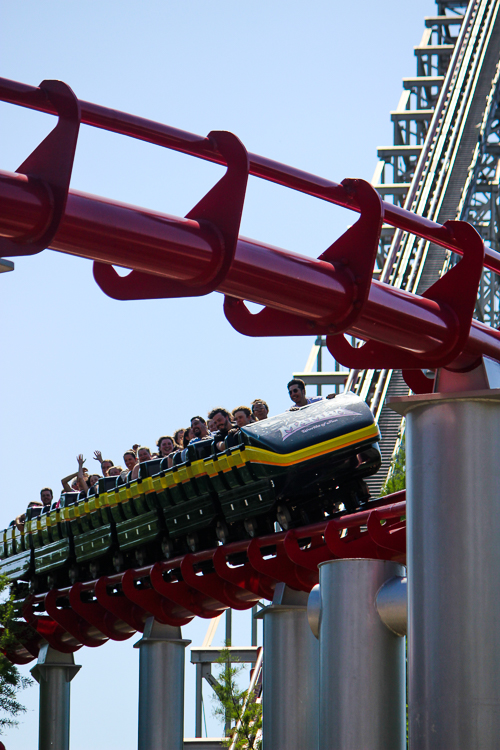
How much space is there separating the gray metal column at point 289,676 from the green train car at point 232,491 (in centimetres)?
66

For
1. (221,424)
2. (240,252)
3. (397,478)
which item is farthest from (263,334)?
(397,478)

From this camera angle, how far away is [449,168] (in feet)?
60.8

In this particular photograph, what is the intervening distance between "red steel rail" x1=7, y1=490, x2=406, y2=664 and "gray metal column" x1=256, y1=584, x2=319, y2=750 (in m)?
0.25

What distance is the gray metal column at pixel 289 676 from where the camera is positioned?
830 centimetres

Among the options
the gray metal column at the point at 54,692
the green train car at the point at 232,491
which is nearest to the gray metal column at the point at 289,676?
the green train car at the point at 232,491

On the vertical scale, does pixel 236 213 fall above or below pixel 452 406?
above

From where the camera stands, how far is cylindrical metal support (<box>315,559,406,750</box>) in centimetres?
527

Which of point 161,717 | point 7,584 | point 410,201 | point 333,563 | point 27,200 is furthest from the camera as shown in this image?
point 410,201

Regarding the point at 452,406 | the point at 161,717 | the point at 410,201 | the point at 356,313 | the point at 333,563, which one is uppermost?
the point at 410,201

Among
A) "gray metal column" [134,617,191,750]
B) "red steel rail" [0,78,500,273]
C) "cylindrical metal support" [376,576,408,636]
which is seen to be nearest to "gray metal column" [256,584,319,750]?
"gray metal column" [134,617,191,750]

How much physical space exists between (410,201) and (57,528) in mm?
8207

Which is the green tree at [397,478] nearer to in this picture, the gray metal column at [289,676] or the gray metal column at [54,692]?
the gray metal column at [289,676]

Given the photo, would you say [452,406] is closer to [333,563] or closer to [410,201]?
[333,563]

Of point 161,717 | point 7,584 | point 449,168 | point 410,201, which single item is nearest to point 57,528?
point 7,584
